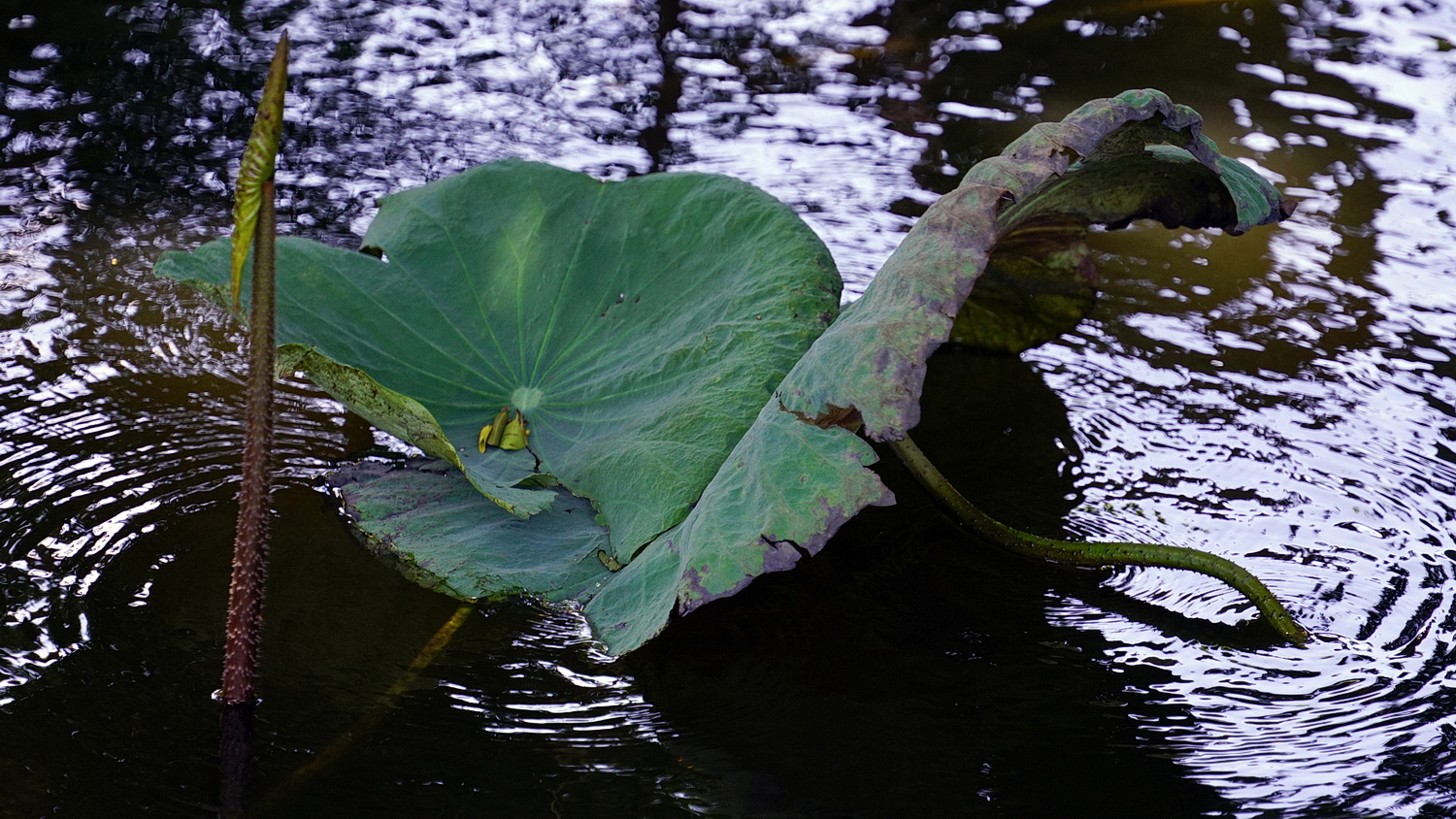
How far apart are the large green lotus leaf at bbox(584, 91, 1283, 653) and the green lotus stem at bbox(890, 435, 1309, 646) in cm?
21

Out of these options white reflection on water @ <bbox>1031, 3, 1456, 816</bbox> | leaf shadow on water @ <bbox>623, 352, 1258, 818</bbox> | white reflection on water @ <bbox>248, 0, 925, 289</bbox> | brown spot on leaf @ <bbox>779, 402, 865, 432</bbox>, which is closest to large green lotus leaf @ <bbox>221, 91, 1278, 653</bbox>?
brown spot on leaf @ <bbox>779, 402, 865, 432</bbox>

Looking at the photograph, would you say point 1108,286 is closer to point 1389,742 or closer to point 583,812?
point 1389,742

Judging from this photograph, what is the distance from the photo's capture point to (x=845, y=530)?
1.38 m

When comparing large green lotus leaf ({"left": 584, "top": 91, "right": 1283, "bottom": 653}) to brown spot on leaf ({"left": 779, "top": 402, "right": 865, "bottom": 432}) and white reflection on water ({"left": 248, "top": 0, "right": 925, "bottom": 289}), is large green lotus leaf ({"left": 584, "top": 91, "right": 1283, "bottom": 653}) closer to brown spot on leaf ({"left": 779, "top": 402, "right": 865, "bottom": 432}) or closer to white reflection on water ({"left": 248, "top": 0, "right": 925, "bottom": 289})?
brown spot on leaf ({"left": 779, "top": 402, "right": 865, "bottom": 432})

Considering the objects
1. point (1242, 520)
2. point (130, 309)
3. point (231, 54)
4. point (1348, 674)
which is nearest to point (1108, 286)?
point (1242, 520)

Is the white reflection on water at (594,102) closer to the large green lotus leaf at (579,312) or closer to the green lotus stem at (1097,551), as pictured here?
the large green lotus leaf at (579,312)

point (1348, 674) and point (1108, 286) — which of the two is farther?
point (1108, 286)

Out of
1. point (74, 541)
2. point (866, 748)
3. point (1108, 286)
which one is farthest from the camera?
point (1108, 286)

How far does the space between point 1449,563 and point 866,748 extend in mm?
736

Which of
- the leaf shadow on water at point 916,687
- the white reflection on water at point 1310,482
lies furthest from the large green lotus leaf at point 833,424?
the white reflection on water at point 1310,482

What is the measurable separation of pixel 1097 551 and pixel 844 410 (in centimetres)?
43

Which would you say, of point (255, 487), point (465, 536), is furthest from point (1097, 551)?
point (255, 487)

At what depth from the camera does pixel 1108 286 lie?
6.48 ft

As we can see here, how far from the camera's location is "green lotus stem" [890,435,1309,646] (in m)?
1.19
